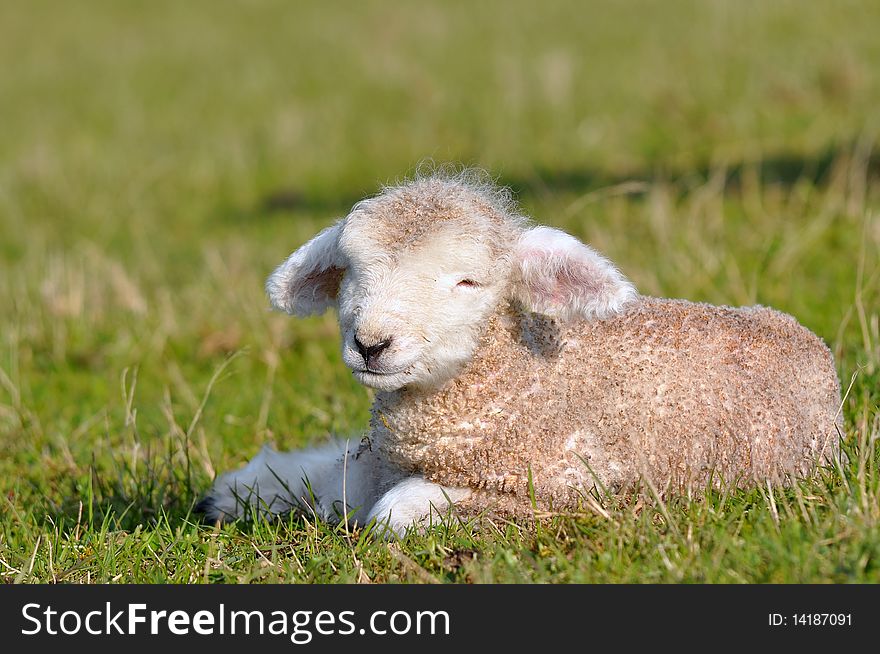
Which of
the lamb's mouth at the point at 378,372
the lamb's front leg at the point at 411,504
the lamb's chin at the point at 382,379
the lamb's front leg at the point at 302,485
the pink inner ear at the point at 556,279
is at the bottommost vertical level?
the lamb's front leg at the point at 302,485

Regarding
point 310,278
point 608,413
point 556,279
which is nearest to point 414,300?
point 556,279

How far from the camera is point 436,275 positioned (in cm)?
398

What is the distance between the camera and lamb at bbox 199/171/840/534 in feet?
13.2

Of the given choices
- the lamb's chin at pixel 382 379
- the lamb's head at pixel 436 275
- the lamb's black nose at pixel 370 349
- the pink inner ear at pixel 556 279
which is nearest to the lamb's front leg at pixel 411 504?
the lamb's head at pixel 436 275

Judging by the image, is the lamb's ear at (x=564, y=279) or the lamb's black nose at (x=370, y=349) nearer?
the lamb's black nose at (x=370, y=349)

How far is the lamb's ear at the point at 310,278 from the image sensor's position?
14.2ft

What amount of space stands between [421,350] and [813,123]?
865 cm

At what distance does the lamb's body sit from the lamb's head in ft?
0.57

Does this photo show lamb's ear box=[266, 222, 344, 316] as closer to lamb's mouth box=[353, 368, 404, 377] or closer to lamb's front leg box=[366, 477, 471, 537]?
lamb's mouth box=[353, 368, 404, 377]

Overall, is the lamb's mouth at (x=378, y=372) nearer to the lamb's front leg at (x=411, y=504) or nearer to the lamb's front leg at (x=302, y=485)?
the lamb's front leg at (x=411, y=504)

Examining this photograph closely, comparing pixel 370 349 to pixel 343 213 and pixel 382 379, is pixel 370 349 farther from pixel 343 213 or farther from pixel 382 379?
pixel 343 213

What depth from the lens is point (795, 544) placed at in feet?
11.8

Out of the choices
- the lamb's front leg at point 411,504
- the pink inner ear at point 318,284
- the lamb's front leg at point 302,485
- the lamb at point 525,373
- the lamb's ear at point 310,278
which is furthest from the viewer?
the lamb's front leg at point 302,485

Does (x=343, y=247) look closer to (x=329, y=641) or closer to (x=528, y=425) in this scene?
(x=528, y=425)
